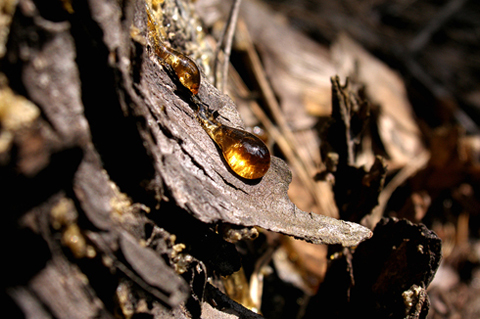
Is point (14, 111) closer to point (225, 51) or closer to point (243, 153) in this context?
point (243, 153)

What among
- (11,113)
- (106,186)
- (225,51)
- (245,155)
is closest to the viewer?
(11,113)

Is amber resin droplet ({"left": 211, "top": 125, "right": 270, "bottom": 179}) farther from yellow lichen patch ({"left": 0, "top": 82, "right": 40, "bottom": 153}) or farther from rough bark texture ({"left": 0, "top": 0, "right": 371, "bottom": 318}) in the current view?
yellow lichen patch ({"left": 0, "top": 82, "right": 40, "bottom": 153})

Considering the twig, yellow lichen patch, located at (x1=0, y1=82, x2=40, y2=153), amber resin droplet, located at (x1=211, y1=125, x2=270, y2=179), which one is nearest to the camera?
yellow lichen patch, located at (x1=0, y1=82, x2=40, y2=153)

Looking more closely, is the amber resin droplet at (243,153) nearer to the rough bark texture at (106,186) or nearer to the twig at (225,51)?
the rough bark texture at (106,186)

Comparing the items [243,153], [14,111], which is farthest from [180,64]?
[14,111]

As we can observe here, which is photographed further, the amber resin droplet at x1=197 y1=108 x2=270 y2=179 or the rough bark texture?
the amber resin droplet at x1=197 y1=108 x2=270 y2=179

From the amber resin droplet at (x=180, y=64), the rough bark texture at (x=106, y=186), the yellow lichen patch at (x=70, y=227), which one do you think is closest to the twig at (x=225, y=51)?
the amber resin droplet at (x=180, y=64)

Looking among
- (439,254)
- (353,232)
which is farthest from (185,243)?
→ (439,254)

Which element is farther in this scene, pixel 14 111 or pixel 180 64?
pixel 180 64

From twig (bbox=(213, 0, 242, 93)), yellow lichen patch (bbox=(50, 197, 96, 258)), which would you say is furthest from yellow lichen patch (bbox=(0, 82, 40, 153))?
twig (bbox=(213, 0, 242, 93))

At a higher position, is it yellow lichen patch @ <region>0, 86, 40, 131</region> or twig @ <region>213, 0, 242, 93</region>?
yellow lichen patch @ <region>0, 86, 40, 131</region>

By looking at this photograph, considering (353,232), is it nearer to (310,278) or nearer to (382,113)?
(310,278)

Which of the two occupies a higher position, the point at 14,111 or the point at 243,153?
the point at 14,111
